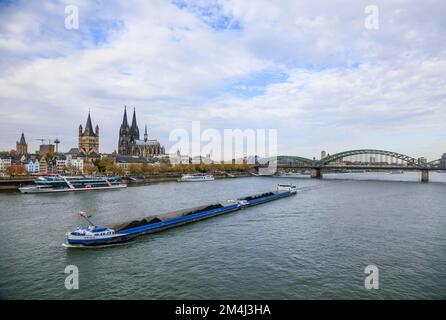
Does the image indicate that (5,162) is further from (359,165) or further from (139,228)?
(359,165)

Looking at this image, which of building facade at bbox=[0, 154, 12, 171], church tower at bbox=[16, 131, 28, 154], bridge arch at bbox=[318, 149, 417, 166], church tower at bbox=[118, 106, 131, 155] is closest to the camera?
building facade at bbox=[0, 154, 12, 171]

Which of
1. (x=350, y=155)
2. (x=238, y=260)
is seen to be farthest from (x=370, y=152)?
(x=238, y=260)

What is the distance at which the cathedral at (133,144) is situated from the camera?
5133 inches

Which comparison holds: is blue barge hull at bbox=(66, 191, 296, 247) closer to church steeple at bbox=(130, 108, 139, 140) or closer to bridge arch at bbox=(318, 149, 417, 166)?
bridge arch at bbox=(318, 149, 417, 166)

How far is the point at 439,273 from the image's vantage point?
43.1ft

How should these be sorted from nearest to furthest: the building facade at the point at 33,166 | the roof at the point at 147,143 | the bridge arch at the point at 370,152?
the building facade at the point at 33,166
the bridge arch at the point at 370,152
the roof at the point at 147,143

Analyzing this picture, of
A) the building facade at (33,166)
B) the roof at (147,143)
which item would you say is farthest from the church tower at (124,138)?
the building facade at (33,166)

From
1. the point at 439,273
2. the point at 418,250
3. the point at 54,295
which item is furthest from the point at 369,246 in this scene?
the point at 54,295

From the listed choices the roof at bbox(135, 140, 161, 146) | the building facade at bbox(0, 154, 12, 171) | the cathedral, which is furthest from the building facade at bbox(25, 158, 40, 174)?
the roof at bbox(135, 140, 161, 146)

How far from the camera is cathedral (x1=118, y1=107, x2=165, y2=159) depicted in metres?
130

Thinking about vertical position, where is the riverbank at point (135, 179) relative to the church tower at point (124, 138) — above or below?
below

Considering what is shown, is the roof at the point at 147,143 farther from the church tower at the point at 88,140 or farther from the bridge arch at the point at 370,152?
the bridge arch at the point at 370,152

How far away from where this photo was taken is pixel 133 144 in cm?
13150
